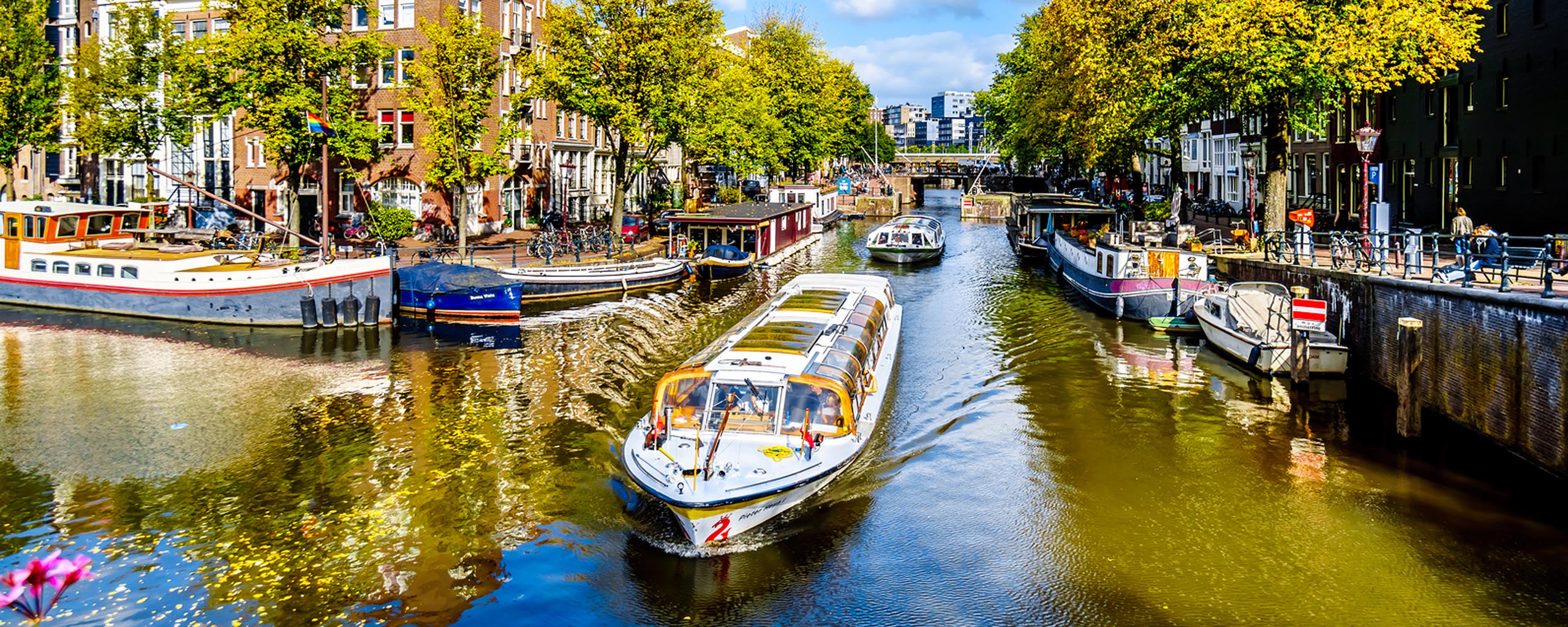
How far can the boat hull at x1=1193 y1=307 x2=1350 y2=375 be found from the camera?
2905 centimetres

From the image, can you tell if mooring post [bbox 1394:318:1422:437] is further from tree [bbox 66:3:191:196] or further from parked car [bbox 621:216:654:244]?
tree [bbox 66:3:191:196]

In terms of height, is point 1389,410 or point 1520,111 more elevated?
point 1520,111

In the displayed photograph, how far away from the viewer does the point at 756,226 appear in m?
56.0

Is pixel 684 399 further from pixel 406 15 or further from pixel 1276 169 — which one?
pixel 406 15

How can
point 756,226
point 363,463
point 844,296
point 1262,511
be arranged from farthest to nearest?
point 756,226
point 844,296
point 363,463
point 1262,511

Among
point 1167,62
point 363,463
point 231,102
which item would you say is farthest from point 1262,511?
point 231,102

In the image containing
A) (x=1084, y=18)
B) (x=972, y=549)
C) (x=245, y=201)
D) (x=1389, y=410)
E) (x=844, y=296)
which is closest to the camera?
(x=972, y=549)

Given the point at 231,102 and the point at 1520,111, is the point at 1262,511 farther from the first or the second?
the point at 231,102

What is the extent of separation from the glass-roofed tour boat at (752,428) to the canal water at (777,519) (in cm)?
95

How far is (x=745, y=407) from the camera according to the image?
1917cm

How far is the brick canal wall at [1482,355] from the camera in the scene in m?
20.2

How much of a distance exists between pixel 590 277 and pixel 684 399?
27.2 m

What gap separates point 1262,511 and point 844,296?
1250 cm

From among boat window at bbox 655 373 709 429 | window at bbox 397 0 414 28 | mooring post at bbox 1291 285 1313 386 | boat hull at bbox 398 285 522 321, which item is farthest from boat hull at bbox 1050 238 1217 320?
window at bbox 397 0 414 28
